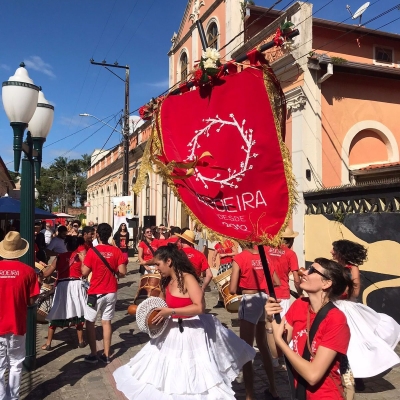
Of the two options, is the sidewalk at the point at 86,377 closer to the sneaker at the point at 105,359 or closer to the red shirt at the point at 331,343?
the sneaker at the point at 105,359

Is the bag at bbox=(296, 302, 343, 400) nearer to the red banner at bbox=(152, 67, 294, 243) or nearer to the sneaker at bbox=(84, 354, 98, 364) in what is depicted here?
the red banner at bbox=(152, 67, 294, 243)

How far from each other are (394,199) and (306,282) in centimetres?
569

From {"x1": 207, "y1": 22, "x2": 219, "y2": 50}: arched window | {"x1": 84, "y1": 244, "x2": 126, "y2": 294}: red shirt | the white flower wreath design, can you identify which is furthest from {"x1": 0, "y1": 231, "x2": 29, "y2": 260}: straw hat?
{"x1": 207, "y1": 22, "x2": 219, "y2": 50}: arched window

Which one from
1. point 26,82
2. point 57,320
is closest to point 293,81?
point 26,82

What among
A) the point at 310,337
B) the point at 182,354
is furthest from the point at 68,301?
the point at 310,337

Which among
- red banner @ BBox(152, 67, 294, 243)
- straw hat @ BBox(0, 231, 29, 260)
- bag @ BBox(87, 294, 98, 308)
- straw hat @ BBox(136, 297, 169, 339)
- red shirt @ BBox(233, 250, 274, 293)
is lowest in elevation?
bag @ BBox(87, 294, 98, 308)

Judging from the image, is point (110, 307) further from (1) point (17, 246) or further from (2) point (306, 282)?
(2) point (306, 282)

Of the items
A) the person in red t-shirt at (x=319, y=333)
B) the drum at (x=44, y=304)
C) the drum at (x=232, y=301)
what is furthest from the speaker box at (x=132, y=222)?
the person in red t-shirt at (x=319, y=333)

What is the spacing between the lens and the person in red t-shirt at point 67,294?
6367mm

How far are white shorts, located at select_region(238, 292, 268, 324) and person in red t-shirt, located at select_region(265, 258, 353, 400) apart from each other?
1853mm

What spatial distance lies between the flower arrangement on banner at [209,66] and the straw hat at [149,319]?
1949 mm

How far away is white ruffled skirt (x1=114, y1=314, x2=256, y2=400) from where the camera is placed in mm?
3445

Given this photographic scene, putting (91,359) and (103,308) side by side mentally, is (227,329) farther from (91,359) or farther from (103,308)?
(91,359)

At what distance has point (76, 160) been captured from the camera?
84688 mm
